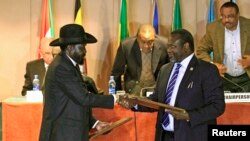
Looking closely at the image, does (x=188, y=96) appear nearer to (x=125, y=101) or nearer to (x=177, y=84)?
(x=177, y=84)

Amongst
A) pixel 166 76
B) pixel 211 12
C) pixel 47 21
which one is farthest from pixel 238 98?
pixel 47 21

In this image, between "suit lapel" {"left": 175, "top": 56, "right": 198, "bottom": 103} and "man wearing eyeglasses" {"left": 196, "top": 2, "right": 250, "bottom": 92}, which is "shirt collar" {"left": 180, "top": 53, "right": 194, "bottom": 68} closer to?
"suit lapel" {"left": 175, "top": 56, "right": 198, "bottom": 103}

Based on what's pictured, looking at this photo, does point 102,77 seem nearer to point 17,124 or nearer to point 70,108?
point 17,124

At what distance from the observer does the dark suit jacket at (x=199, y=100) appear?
3680 mm

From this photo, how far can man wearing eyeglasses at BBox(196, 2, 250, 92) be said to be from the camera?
5484 mm

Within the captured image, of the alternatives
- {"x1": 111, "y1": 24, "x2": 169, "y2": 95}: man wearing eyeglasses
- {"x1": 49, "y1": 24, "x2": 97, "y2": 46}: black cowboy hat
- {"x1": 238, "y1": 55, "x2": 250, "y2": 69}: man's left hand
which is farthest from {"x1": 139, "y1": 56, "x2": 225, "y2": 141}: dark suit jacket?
{"x1": 111, "y1": 24, "x2": 169, "y2": 95}: man wearing eyeglasses

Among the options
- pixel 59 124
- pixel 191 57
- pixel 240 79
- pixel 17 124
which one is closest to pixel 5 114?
pixel 17 124

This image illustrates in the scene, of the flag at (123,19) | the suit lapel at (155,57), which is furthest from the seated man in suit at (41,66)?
the flag at (123,19)

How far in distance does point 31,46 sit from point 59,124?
A: 379 centimetres

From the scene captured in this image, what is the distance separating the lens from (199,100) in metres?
3.75

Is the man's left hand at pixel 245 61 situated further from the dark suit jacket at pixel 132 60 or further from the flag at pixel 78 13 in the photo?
the flag at pixel 78 13

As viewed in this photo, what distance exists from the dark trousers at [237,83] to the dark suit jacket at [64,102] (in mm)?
1954

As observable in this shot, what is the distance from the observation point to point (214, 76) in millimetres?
3729

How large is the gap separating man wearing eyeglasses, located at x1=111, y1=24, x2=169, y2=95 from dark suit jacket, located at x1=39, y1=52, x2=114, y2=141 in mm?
1963
